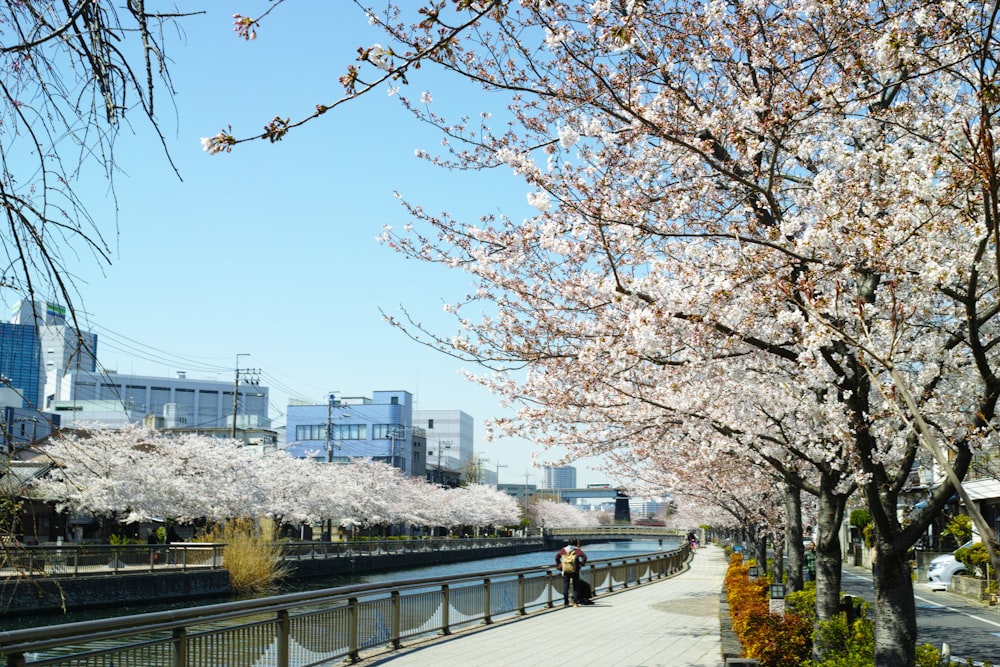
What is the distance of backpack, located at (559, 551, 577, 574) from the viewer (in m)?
23.8

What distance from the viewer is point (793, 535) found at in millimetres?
17516

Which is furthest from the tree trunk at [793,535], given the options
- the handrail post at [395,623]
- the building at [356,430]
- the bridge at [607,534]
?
the building at [356,430]

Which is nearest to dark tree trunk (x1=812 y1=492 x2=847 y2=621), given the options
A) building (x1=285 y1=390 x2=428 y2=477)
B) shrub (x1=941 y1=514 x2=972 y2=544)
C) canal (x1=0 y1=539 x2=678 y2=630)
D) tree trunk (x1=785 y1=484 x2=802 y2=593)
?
tree trunk (x1=785 y1=484 x2=802 y2=593)

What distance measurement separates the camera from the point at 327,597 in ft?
41.3

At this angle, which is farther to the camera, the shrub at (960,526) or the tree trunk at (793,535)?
the shrub at (960,526)

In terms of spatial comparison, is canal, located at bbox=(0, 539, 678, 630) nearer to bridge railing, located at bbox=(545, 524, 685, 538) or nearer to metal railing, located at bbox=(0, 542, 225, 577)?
Answer: metal railing, located at bbox=(0, 542, 225, 577)

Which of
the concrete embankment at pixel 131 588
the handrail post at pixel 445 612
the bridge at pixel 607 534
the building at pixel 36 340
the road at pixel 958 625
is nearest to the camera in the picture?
the building at pixel 36 340

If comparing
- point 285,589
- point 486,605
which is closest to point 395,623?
point 486,605

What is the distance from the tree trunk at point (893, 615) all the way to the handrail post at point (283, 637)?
662cm

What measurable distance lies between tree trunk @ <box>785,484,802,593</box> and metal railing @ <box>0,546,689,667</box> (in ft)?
19.0

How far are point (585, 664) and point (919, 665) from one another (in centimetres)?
525

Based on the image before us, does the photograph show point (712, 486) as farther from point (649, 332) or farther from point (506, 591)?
point (649, 332)

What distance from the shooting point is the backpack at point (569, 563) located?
23.8 meters

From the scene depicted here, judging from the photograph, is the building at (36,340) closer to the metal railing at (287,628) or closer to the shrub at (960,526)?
the metal railing at (287,628)
